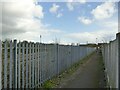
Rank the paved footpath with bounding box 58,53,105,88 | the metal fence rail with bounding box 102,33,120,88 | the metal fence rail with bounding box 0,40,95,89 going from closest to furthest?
the metal fence rail with bounding box 102,33,120,88
the metal fence rail with bounding box 0,40,95,89
the paved footpath with bounding box 58,53,105,88

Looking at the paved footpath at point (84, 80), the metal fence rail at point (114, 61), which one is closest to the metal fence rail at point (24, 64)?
the paved footpath at point (84, 80)

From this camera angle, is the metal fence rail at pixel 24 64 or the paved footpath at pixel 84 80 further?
the paved footpath at pixel 84 80

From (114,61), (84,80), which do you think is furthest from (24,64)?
(84,80)

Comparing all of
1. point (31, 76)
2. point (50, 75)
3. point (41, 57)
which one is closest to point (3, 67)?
point (31, 76)

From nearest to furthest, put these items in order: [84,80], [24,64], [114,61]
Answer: [114,61] < [24,64] < [84,80]

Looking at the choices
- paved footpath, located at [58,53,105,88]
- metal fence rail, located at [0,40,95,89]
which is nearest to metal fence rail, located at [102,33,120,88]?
metal fence rail, located at [0,40,95,89]

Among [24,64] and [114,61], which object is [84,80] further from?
[114,61]

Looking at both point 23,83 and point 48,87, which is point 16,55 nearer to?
point 23,83

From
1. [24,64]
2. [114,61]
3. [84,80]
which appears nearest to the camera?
[114,61]

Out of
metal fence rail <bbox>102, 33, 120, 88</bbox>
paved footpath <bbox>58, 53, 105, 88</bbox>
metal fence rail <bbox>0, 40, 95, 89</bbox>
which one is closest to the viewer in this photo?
metal fence rail <bbox>102, 33, 120, 88</bbox>

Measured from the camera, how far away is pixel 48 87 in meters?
10.9

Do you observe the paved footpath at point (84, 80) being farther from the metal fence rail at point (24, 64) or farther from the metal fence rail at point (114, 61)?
the metal fence rail at point (114, 61)

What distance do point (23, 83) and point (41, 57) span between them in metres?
2.94

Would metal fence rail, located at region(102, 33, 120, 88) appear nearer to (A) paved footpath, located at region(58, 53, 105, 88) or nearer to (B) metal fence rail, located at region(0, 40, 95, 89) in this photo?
(B) metal fence rail, located at region(0, 40, 95, 89)
